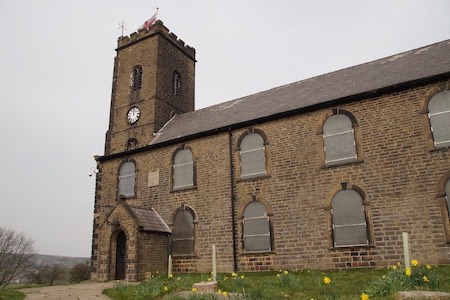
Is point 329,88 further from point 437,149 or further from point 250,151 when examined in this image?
point 437,149

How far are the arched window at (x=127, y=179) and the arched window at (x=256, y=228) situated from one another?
23.4ft

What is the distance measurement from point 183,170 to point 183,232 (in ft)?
9.81

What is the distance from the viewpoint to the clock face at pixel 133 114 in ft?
81.9

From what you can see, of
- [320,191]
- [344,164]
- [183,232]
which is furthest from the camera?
[183,232]

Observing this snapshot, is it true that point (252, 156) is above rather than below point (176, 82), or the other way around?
below

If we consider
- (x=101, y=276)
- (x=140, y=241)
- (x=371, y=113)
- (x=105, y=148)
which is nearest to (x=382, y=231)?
(x=371, y=113)

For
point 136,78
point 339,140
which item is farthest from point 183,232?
point 136,78

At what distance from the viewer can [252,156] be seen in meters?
16.3

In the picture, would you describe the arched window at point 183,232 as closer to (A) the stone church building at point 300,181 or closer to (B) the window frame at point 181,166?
(A) the stone church building at point 300,181

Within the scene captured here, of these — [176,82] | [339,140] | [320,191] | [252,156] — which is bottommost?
[320,191]

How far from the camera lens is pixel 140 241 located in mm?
15844

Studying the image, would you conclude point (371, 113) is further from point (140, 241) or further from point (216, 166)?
point (140, 241)

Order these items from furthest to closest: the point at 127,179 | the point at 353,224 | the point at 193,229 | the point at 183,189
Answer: the point at 127,179 → the point at 183,189 → the point at 193,229 → the point at 353,224

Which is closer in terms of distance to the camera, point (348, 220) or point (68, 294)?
point (68, 294)
